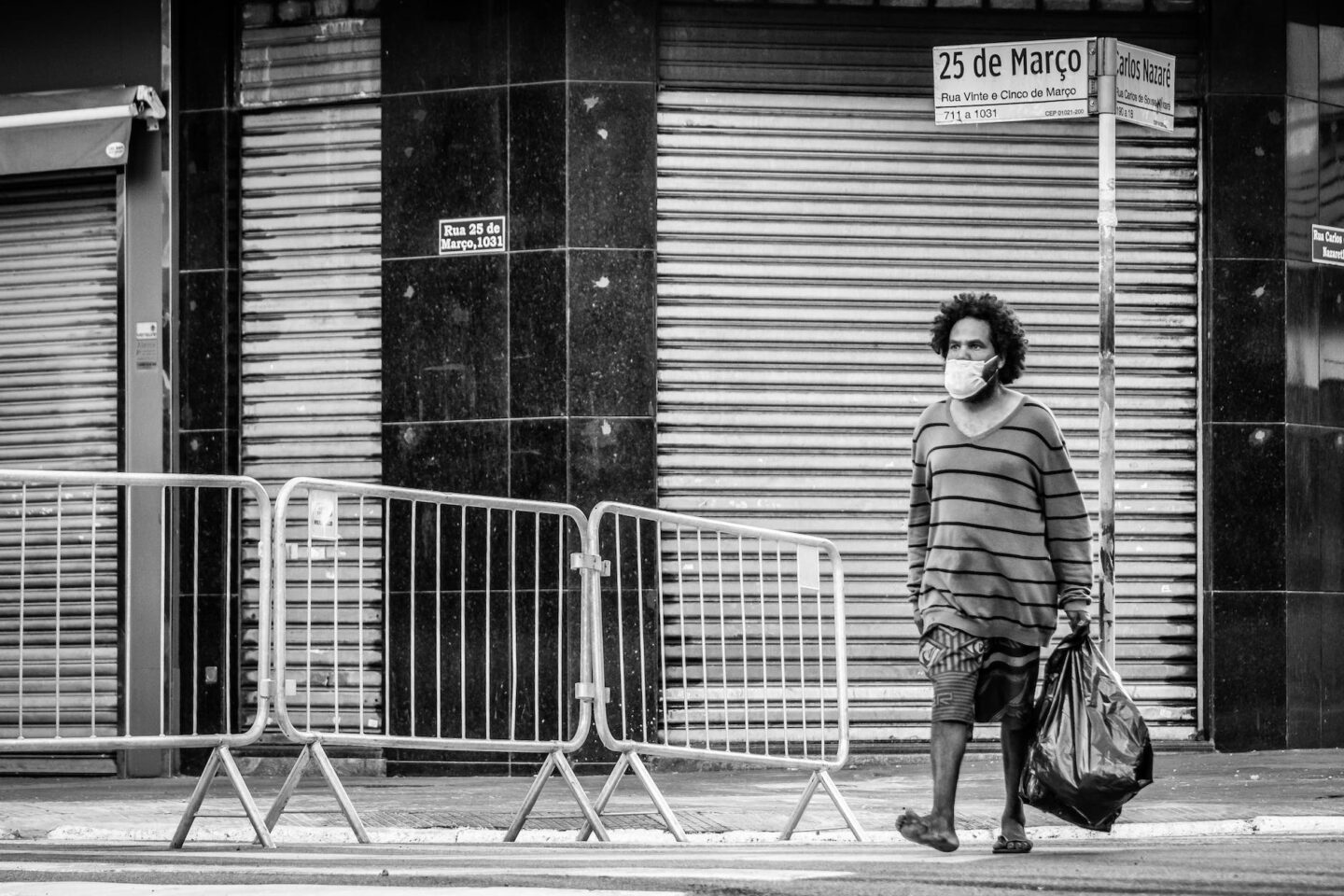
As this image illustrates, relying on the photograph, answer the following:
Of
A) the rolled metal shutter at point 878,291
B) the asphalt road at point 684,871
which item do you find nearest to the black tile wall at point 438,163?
the rolled metal shutter at point 878,291

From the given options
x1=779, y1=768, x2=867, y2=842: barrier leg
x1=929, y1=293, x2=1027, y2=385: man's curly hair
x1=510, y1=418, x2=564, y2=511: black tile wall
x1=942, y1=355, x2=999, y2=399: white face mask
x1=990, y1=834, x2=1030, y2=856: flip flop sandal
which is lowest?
x1=779, y1=768, x2=867, y2=842: barrier leg

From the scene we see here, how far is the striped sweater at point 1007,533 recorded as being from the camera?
21.0 ft

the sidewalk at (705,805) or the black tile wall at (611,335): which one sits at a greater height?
the black tile wall at (611,335)

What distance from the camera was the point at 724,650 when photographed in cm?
860

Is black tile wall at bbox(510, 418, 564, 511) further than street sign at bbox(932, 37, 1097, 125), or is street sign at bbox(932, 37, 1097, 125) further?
black tile wall at bbox(510, 418, 564, 511)

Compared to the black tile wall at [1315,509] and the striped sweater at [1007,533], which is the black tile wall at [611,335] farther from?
the striped sweater at [1007,533]

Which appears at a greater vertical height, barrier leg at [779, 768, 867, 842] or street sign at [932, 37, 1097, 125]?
street sign at [932, 37, 1097, 125]

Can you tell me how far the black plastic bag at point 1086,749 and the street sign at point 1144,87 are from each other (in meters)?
3.86

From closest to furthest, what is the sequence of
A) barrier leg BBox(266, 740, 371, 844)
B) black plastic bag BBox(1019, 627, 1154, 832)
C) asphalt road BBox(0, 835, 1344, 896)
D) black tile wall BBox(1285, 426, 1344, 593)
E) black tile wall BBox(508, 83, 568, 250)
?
1. asphalt road BBox(0, 835, 1344, 896)
2. black plastic bag BBox(1019, 627, 1154, 832)
3. barrier leg BBox(266, 740, 371, 844)
4. black tile wall BBox(508, 83, 568, 250)
5. black tile wall BBox(1285, 426, 1344, 593)

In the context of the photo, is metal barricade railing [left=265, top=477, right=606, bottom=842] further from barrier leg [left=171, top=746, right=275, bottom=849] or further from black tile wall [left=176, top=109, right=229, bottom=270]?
black tile wall [left=176, top=109, right=229, bottom=270]

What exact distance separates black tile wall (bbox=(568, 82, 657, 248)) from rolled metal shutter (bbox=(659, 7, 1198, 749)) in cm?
16

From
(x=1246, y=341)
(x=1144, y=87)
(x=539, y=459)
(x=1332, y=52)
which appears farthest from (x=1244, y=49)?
(x=539, y=459)

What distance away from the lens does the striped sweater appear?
6.39 metres

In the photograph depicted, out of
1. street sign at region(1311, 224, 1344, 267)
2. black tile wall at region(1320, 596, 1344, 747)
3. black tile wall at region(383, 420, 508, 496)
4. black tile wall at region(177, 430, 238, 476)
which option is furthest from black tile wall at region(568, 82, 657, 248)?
black tile wall at region(1320, 596, 1344, 747)
